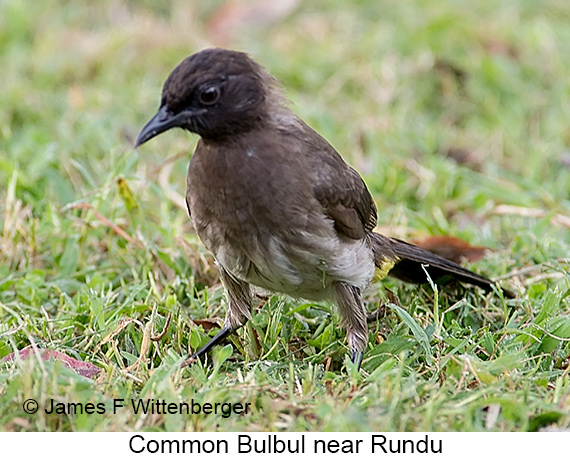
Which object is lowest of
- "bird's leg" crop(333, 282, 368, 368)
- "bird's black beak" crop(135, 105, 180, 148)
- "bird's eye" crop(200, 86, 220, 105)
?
"bird's leg" crop(333, 282, 368, 368)

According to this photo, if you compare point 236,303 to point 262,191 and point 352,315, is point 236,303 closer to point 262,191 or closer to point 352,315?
point 352,315

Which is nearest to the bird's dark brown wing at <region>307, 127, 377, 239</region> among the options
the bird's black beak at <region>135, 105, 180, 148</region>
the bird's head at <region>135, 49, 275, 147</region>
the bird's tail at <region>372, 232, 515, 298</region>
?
the bird's tail at <region>372, 232, 515, 298</region>

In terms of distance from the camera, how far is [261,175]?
403cm

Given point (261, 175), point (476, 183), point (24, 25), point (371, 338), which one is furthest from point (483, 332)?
point (24, 25)

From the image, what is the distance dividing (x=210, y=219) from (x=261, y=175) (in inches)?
12.3

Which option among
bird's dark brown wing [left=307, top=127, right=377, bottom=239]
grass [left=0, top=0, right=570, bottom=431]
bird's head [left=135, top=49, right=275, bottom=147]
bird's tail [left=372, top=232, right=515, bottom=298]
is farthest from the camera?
bird's tail [left=372, top=232, right=515, bottom=298]

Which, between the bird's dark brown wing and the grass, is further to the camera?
the bird's dark brown wing

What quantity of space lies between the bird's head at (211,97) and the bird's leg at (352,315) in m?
0.91

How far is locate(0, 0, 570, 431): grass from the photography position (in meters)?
3.56

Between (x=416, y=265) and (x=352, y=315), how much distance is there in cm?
66

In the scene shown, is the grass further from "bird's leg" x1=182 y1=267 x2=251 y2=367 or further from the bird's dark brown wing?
the bird's dark brown wing

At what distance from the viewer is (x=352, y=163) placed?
6.71m

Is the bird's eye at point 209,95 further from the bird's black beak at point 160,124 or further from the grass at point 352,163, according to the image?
the grass at point 352,163

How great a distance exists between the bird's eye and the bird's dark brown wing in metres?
0.52
